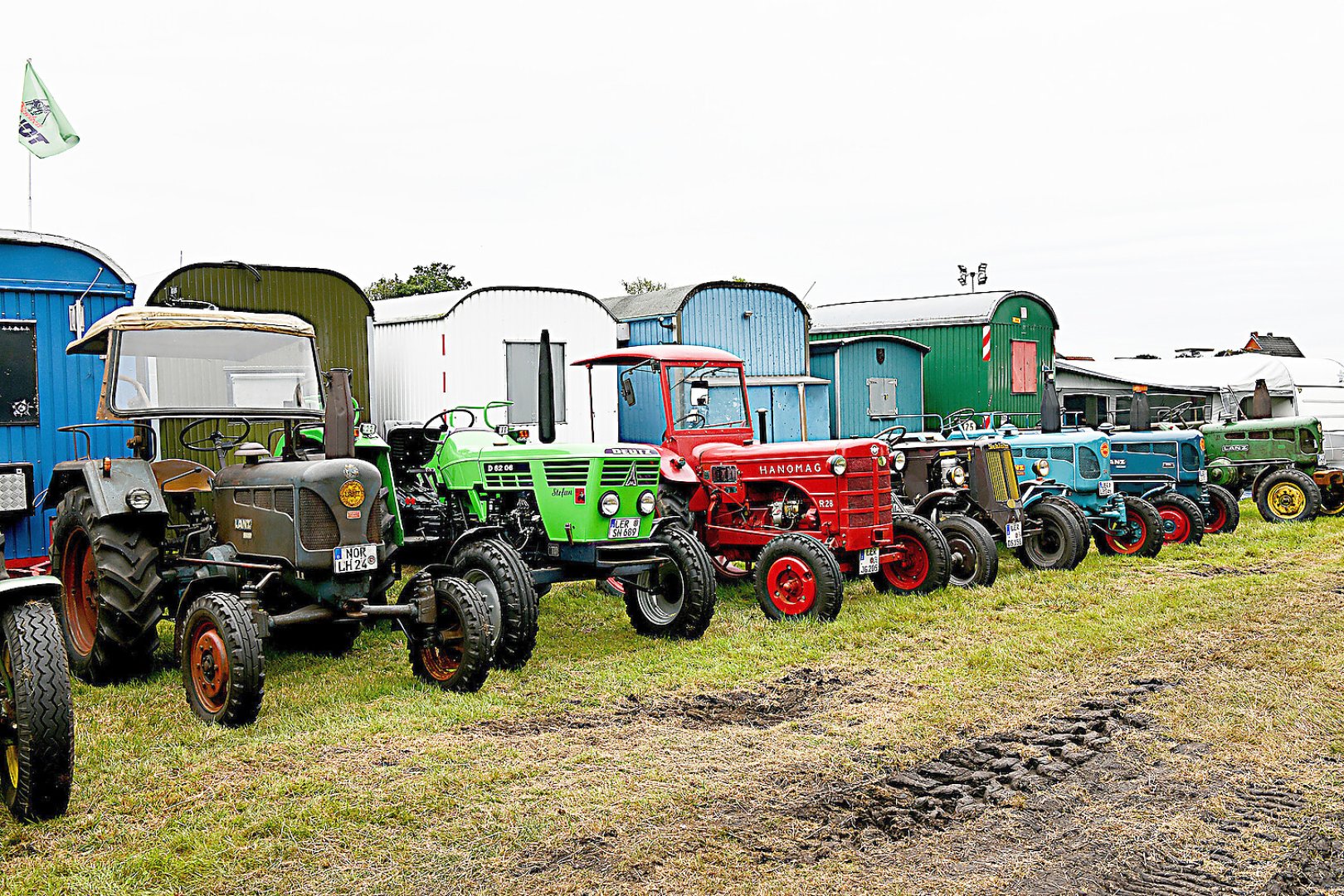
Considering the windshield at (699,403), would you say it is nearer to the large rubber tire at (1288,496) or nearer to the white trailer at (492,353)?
the white trailer at (492,353)

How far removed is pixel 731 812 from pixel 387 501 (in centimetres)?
305

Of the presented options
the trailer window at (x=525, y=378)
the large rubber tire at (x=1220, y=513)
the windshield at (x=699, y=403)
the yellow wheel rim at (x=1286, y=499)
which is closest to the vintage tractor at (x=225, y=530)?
the windshield at (x=699, y=403)

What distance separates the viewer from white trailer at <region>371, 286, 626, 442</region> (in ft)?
40.5

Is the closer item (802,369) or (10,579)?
(10,579)

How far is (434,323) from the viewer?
40.6 feet

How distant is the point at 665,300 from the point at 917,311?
7.35m

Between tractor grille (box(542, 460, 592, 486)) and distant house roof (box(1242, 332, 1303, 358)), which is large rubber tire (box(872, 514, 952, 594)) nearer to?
tractor grille (box(542, 460, 592, 486))

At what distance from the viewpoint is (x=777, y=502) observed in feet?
27.5

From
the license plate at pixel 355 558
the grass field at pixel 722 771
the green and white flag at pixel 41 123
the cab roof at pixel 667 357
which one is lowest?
the grass field at pixel 722 771

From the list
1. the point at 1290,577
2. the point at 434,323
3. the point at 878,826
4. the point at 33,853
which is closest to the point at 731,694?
the point at 878,826

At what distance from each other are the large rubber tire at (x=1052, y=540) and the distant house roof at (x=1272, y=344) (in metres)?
38.2

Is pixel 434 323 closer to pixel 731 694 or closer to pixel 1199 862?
pixel 731 694

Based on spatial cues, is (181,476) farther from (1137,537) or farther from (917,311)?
(917,311)

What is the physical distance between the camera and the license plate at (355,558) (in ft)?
17.6
